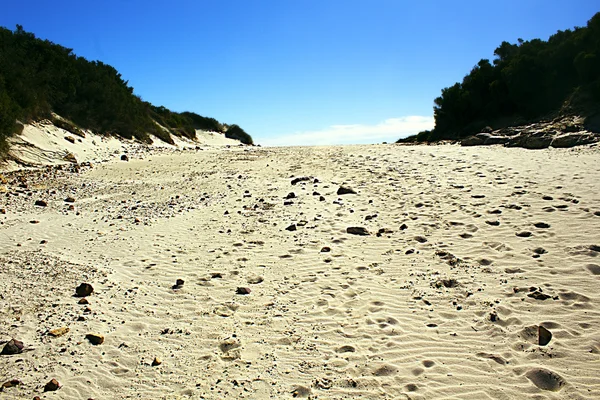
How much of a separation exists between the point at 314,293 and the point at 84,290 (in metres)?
2.96

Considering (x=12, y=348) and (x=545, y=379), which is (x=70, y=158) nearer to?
(x=12, y=348)

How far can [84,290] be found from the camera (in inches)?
199

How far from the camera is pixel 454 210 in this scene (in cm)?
821

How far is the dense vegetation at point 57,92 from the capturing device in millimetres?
16047

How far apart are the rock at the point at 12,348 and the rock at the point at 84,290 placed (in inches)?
47.6

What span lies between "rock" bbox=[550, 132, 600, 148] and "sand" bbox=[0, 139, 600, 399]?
16.9 feet

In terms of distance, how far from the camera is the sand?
11.3 ft

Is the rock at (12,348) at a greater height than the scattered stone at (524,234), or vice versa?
the rock at (12,348)

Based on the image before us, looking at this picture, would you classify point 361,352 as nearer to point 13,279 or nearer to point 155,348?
point 155,348

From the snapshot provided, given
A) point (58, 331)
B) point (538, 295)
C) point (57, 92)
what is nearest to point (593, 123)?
point (538, 295)

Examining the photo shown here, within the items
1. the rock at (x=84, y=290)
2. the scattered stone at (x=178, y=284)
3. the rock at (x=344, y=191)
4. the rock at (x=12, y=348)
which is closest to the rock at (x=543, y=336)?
the scattered stone at (x=178, y=284)

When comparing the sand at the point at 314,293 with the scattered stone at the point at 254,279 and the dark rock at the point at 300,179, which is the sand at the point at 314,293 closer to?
the scattered stone at the point at 254,279

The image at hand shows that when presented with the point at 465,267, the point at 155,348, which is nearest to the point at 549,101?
the point at 465,267

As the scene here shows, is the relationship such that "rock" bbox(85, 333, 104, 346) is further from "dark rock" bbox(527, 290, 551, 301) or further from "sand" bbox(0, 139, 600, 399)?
"dark rock" bbox(527, 290, 551, 301)
